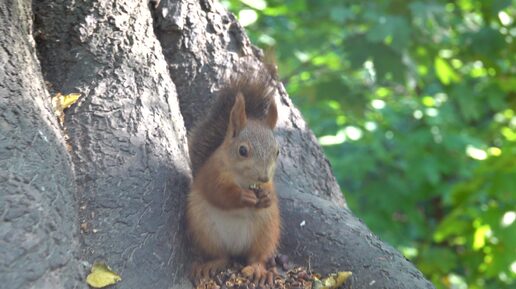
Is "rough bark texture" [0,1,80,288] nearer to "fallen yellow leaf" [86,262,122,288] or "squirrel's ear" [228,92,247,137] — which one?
"fallen yellow leaf" [86,262,122,288]

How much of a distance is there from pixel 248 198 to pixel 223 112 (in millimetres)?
376

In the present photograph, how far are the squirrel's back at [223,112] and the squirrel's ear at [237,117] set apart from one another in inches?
3.0

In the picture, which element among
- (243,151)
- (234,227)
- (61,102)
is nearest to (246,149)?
(243,151)

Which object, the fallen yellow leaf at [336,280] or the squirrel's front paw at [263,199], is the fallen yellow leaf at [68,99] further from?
the fallen yellow leaf at [336,280]

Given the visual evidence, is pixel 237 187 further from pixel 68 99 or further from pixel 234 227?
pixel 68 99

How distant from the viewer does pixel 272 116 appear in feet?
8.84

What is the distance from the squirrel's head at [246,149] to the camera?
255 centimetres

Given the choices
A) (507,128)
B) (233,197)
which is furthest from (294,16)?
(233,197)

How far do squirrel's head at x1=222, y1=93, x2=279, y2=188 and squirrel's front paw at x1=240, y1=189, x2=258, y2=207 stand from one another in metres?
0.06

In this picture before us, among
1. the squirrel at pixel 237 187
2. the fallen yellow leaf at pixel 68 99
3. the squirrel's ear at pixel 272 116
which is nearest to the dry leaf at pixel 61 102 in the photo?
the fallen yellow leaf at pixel 68 99

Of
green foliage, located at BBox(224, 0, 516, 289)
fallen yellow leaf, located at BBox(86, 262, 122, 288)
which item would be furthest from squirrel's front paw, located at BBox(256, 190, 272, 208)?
green foliage, located at BBox(224, 0, 516, 289)

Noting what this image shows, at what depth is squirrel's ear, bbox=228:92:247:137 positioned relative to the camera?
8.30ft

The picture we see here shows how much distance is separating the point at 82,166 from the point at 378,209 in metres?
3.61

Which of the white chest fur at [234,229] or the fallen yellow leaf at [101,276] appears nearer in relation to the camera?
the fallen yellow leaf at [101,276]
